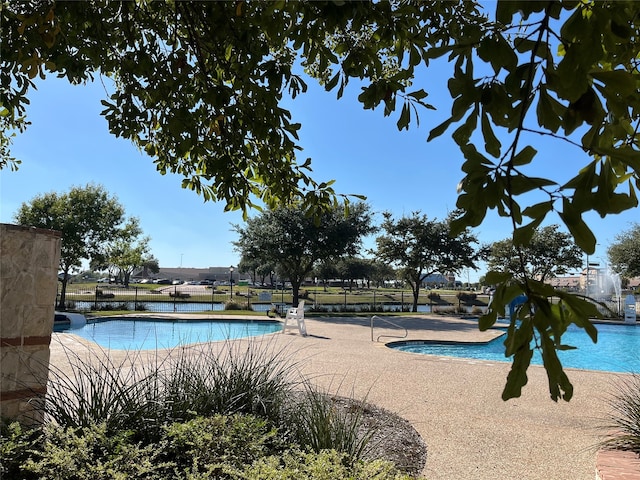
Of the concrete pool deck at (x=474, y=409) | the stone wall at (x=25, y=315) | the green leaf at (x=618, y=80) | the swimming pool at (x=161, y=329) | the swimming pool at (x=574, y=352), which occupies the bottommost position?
the swimming pool at (x=161, y=329)

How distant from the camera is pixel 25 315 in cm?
426

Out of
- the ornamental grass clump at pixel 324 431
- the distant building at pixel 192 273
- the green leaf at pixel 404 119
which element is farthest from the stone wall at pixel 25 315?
the distant building at pixel 192 273

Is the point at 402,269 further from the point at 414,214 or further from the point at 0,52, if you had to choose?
the point at 0,52

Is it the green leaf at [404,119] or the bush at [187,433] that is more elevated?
the green leaf at [404,119]

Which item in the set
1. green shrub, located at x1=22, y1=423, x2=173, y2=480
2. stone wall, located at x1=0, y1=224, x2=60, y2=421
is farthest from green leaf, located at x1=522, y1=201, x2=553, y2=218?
stone wall, located at x1=0, y1=224, x2=60, y2=421

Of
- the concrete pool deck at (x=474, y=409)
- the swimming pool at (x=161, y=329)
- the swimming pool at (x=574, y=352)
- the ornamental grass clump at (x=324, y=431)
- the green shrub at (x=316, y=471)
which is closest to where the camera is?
the green shrub at (x=316, y=471)

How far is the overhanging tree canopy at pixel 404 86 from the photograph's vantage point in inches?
35.2

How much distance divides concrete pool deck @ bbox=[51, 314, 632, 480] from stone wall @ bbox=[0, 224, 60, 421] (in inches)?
123

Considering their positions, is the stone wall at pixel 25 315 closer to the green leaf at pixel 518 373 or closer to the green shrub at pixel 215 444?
the green shrub at pixel 215 444

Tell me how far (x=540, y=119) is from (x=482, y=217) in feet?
0.85

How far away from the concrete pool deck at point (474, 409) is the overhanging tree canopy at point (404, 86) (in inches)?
115

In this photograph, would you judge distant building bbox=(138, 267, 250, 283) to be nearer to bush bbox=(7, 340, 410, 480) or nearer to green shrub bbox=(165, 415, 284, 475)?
bush bbox=(7, 340, 410, 480)

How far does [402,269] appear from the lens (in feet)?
94.7

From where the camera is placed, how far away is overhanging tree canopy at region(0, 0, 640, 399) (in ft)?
2.94
